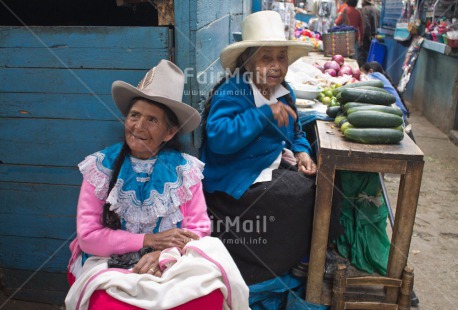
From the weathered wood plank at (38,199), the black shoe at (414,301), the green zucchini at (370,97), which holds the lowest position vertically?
the black shoe at (414,301)

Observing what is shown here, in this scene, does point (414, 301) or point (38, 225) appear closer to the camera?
point (38, 225)

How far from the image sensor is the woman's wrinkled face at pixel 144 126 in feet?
6.66

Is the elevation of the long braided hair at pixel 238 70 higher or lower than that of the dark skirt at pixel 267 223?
higher

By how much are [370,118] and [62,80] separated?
6.07 ft

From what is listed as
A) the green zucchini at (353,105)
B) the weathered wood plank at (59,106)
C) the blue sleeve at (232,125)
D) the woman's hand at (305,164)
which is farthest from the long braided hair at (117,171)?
the green zucchini at (353,105)

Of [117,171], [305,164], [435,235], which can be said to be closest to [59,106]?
[117,171]

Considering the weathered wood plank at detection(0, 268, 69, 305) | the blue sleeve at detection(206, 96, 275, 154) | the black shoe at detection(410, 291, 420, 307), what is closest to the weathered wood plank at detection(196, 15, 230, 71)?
the blue sleeve at detection(206, 96, 275, 154)

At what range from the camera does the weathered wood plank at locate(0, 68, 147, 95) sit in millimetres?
2436

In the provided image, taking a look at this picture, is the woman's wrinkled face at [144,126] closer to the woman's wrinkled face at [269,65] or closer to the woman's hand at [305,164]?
the woman's wrinkled face at [269,65]

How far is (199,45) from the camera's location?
2.46 m

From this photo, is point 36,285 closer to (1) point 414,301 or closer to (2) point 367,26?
(1) point 414,301

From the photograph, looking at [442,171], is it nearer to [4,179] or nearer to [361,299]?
[361,299]

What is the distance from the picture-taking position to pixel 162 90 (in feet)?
6.61

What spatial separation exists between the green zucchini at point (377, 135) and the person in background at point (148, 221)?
38.4 inches
